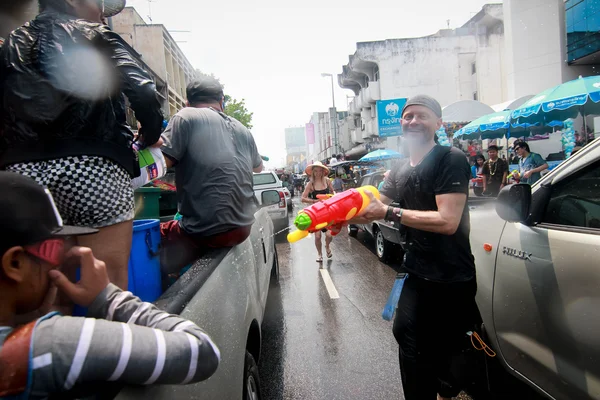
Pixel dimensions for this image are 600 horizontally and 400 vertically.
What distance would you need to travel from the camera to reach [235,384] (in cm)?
159

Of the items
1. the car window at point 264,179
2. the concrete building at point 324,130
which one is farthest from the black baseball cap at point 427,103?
the concrete building at point 324,130

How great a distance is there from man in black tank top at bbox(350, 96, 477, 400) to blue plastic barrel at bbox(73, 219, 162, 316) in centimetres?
120

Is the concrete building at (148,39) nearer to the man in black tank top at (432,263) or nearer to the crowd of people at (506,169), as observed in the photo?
the crowd of people at (506,169)

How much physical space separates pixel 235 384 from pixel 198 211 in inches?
41.7

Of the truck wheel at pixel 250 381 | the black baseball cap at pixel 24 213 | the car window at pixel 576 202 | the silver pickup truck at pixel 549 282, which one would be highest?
the black baseball cap at pixel 24 213

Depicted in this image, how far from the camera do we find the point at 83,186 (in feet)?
4.81

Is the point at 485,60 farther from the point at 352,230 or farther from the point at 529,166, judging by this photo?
the point at 352,230

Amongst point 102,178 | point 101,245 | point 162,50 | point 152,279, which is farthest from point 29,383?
point 162,50

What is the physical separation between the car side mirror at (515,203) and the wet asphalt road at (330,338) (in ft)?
5.16

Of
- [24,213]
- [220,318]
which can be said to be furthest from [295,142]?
[24,213]

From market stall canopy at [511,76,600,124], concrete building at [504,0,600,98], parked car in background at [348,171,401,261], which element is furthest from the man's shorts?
concrete building at [504,0,600,98]

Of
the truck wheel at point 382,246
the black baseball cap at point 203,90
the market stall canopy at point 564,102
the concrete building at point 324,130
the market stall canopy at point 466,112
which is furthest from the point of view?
the concrete building at point 324,130

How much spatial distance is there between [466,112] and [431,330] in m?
11.0

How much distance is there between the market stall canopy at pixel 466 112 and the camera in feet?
37.2
